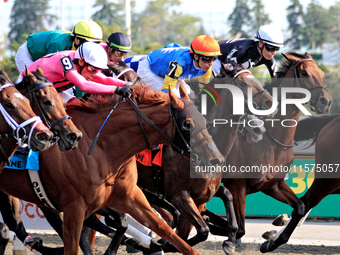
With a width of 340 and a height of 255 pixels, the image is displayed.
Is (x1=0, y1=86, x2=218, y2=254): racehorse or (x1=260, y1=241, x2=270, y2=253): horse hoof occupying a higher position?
(x1=0, y1=86, x2=218, y2=254): racehorse

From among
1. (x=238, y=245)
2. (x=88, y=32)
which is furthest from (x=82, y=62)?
(x=238, y=245)

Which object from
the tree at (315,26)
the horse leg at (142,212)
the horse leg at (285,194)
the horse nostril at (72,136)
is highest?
the horse nostril at (72,136)

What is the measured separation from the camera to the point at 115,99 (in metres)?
3.92

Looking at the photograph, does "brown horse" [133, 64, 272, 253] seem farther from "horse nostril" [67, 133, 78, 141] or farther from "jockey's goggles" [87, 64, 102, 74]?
"horse nostril" [67, 133, 78, 141]

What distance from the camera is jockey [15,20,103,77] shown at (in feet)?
15.8

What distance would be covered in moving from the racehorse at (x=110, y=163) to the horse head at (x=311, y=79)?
6.25 ft

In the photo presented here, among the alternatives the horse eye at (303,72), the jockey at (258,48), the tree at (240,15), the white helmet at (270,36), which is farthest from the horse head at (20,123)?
the tree at (240,15)

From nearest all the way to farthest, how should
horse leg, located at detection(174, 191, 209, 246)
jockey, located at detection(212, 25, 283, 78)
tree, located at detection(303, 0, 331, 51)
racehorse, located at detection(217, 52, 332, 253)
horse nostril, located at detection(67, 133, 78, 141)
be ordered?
horse nostril, located at detection(67, 133, 78, 141), horse leg, located at detection(174, 191, 209, 246), racehorse, located at detection(217, 52, 332, 253), jockey, located at detection(212, 25, 283, 78), tree, located at detection(303, 0, 331, 51)

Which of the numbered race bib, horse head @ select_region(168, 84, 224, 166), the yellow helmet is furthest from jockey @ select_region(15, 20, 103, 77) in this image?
horse head @ select_region(168, 84, 224, 166)

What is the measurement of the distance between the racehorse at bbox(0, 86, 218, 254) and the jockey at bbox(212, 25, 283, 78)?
1784mm

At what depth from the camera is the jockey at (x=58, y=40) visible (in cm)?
482

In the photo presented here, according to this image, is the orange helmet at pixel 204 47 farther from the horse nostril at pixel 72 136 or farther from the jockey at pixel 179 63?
the horse nostril at pixel 72 136

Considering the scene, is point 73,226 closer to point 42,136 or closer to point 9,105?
point 42,136

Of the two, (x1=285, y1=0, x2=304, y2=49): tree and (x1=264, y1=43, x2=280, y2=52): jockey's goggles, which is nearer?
(x1=264, y1=43, x2=280, y2=52): jockey's goggles
